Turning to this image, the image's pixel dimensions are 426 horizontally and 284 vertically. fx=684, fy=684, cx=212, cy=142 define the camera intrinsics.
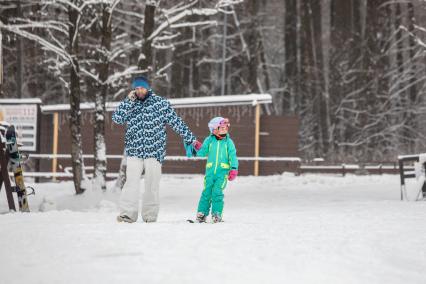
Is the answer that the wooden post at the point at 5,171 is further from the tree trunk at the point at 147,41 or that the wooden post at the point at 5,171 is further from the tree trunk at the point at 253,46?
the tree trunk at the point at 253,46

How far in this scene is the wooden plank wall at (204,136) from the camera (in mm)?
23859

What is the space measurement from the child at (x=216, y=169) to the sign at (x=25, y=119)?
528 inches

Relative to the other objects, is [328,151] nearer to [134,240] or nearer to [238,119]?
[238,119]

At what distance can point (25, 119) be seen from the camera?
70.2 feet

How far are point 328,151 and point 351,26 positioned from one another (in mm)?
9576

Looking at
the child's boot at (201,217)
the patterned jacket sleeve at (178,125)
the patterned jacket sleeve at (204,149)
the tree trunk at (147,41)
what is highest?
the tree trunk at (147,41)

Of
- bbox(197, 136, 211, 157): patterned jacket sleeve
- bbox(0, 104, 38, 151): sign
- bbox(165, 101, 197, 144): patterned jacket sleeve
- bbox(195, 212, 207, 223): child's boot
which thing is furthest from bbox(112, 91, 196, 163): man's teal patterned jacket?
bbox(0, 104, 38, 151): sign

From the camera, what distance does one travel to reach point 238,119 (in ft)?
78.2

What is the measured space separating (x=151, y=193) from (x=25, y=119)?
45.0ft

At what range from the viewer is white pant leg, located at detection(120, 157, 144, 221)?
8.55 m

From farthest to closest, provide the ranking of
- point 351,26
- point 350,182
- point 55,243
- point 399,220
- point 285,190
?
point 351,26, point 350,182, point 285,190, point 399,220, point 55,243

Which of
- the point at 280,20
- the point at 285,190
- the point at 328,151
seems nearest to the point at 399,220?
the point at 285,190

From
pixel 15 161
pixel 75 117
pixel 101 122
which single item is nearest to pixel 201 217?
pixel 15 161

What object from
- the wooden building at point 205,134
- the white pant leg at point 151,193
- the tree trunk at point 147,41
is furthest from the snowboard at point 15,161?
the wooden building at point 205,134
